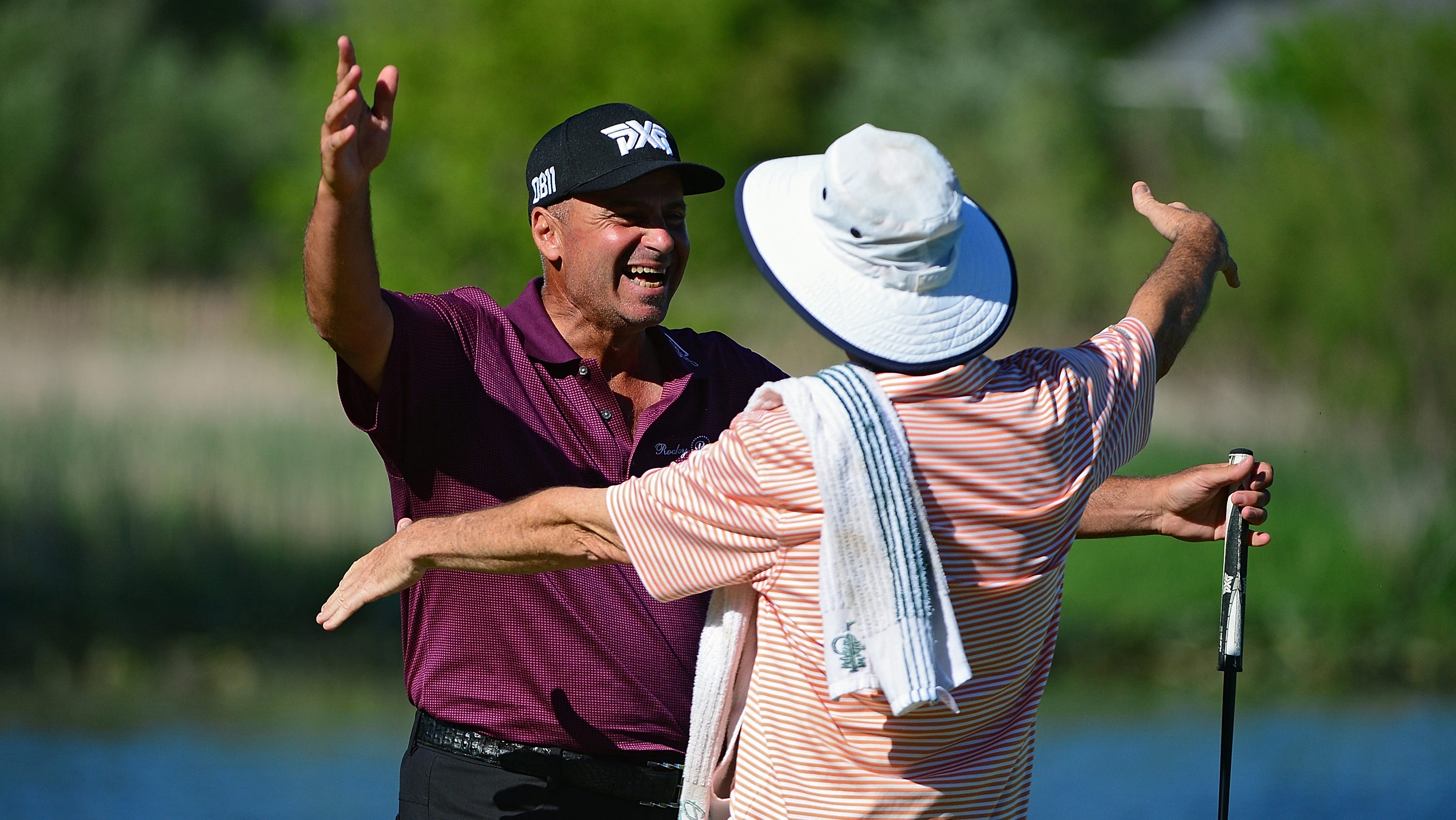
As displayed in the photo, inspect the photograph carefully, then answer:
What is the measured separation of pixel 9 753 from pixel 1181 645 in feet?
22.7

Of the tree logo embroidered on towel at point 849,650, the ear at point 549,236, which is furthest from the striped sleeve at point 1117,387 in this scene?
the ear at point 549,236

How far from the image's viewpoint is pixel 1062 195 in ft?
64.5

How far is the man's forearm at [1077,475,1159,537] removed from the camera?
2756 mm

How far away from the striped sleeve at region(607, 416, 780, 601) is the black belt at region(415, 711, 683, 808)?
0.81 m

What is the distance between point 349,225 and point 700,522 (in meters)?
0.82

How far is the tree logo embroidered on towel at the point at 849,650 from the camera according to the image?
6.79ft

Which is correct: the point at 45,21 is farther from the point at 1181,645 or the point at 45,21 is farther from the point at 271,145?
the point at 1181,645

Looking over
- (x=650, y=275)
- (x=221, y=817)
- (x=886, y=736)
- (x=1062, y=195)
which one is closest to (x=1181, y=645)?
(x=221, y=817)

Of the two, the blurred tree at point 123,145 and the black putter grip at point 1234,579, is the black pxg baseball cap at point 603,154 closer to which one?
the black putter grip at point 1234,579

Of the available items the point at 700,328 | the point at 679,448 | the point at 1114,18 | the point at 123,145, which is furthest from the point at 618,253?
the point at 1114,18

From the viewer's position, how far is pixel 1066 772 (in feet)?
28.7

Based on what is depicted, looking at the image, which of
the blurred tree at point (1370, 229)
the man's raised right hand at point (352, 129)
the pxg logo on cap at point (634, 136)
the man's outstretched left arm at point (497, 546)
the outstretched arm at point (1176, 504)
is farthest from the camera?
the blurred tree at point (1370, 229)

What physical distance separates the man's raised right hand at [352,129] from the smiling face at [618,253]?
671mm

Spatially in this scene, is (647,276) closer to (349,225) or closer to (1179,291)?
(349,225)
